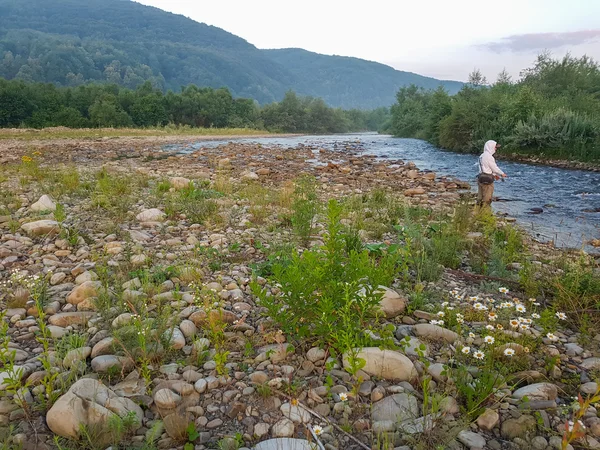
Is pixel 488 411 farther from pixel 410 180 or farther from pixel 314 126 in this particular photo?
pixel 314 126

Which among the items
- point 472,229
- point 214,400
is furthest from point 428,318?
point 472,229

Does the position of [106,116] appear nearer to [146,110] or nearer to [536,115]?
[146,110]

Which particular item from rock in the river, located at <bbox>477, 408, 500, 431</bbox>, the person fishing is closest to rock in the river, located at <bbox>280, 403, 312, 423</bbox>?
rock in the river, located at <bbox>477, 408, 500, 431</bbox>

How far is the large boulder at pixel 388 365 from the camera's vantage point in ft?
8.16

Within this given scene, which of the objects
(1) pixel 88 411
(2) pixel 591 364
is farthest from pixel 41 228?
(2) pixel 591 364

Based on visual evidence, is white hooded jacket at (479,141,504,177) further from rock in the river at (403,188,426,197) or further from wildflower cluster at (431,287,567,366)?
wildflower cluster at (431,287,567,366)

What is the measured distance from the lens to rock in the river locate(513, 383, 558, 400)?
225 centimetres

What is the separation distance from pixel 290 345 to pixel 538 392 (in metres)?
1.65

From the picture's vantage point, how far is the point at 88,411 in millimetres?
2035

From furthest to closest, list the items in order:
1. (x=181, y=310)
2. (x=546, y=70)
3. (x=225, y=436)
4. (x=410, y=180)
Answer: (x=546, y=70) < (x=410, y=180) < (x=181, y=310) < (x=225, y=436)

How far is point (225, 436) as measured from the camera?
Result: 204 cm

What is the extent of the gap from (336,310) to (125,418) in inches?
59.5

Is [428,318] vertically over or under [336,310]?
under

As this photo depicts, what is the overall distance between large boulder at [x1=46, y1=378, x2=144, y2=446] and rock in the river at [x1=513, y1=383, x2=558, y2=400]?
2359 mm
